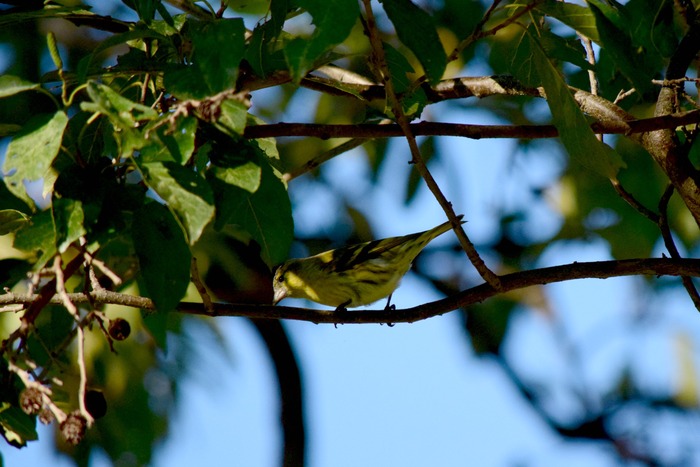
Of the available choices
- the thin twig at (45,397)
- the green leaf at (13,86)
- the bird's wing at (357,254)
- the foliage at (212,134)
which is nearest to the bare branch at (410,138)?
the foliage at (212,134)

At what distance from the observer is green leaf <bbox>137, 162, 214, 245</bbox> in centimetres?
161

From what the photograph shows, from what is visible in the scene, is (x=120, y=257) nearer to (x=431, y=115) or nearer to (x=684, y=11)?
(x=684, y=11)

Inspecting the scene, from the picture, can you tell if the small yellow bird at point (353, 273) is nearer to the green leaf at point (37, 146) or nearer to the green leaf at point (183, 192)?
the green leaf at point (183, 192)

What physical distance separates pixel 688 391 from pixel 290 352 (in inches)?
116

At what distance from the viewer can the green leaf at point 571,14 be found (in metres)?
2.23

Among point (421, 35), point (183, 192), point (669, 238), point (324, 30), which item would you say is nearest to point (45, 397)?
point (183, 192)

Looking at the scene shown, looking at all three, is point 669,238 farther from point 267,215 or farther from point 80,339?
point 80,339

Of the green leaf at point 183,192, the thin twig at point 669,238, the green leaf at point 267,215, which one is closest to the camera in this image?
the green leaf at point 183,192

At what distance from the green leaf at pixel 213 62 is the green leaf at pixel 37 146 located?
246mm

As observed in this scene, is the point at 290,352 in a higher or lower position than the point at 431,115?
lower

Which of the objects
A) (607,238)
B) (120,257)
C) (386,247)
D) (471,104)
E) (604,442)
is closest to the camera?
(120,257)

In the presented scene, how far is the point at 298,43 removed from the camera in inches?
63.2

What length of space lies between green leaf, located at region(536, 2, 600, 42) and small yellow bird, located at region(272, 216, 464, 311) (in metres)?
1.71

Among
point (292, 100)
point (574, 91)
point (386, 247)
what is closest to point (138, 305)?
point (574, 91)
